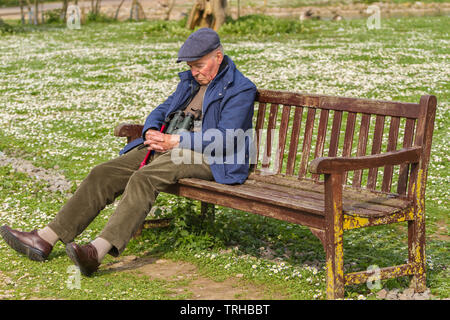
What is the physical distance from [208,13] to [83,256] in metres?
18.9

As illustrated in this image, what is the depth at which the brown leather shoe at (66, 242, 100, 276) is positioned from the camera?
523 centimetres

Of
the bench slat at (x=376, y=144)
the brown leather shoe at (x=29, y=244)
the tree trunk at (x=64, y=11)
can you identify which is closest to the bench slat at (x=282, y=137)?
the bench slat at (x=376, y=144)

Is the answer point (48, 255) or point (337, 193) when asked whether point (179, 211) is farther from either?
point (337, 193)

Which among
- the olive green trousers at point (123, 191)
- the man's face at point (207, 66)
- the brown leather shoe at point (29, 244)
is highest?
the man's face at point (207, 66)

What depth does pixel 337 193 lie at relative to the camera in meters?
4.70

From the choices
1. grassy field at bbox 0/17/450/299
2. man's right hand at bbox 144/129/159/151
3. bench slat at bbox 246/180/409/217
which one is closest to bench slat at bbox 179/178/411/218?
bench slat at bbox 246/180/409/217

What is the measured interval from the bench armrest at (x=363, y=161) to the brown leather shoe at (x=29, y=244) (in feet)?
7.77

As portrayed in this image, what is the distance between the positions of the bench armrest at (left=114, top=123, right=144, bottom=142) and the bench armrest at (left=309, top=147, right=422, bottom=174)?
2.33m

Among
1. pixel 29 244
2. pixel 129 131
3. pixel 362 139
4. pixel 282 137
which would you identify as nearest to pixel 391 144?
pixel 362 139

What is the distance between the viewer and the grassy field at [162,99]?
18.1 feet

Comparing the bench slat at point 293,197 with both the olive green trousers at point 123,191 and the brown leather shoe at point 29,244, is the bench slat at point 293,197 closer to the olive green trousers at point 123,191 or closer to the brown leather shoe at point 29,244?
the olive green trousers at point 123,191

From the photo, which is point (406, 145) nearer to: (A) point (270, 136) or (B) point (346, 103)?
Answer: (B) point (346, 103)
